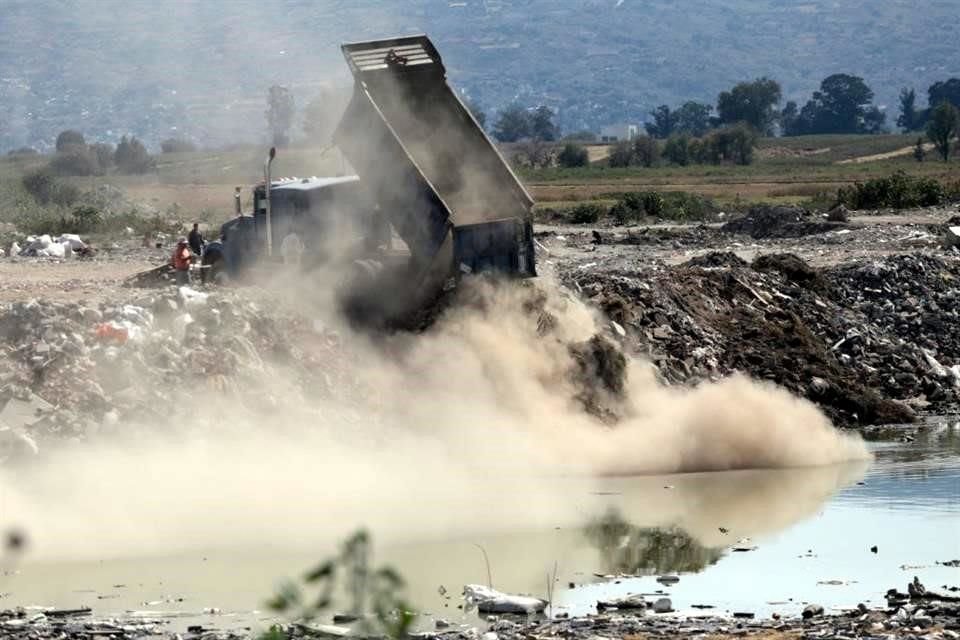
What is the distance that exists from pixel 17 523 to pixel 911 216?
130 ft

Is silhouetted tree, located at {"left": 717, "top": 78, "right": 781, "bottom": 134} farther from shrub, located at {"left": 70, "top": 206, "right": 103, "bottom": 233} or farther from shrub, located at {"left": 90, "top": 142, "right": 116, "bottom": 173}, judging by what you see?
shrub, located at {"left": 70, "top": 206, "right": 103, "bottom": 233}

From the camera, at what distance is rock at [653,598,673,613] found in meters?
13.1

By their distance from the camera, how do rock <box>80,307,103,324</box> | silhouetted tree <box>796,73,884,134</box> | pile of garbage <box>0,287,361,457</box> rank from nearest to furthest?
pile of garbage <box>0,287,361,457</box> → rock <box>80,307,103,324</box> → silhouetted tree <box>796,73,884,134</box>

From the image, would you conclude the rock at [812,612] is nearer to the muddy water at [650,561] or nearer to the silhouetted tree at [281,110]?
the muddy water at [650,561]

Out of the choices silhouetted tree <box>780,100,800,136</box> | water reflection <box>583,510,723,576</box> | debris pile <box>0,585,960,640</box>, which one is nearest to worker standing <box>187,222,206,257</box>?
water reflection <box>583,510,723,576</box>

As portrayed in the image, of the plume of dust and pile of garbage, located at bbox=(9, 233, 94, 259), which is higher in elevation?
pile of garbage, located at bbox=(9, 233, 94, 259)

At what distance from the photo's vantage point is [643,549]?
653 inches

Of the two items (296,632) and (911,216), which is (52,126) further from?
(296,632)

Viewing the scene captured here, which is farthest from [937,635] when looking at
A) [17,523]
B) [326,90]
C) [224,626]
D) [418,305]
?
[326,90]

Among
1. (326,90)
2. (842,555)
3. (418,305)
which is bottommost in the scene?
(842,555)

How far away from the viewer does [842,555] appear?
15781 mm

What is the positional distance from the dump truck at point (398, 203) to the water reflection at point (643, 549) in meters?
5.41

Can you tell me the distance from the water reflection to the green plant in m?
8.54

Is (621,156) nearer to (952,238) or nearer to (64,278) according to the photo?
(952,238)
